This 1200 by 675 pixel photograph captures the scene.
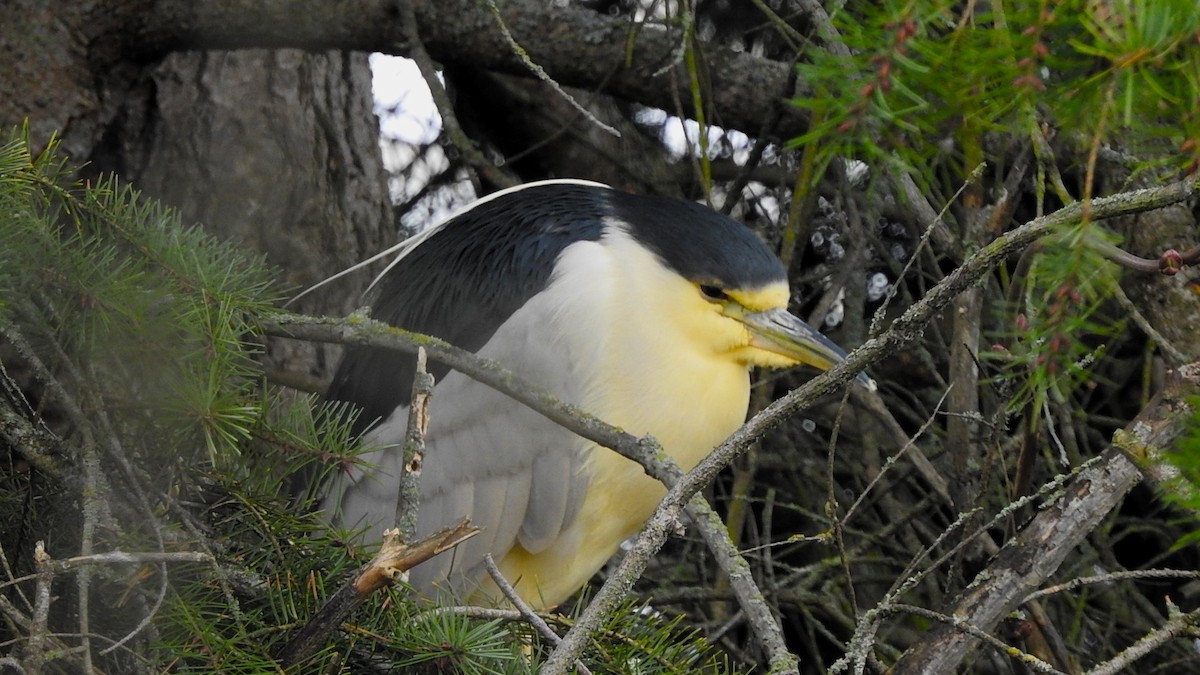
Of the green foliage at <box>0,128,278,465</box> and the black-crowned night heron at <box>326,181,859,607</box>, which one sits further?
the black-crowned night heron at <box>326,181,859,607</box>

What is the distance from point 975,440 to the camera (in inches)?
83.7

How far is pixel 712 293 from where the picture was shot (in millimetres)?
2016

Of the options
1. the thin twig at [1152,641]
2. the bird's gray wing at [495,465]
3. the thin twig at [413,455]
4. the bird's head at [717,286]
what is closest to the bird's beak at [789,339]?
the bird's head at [717,286]

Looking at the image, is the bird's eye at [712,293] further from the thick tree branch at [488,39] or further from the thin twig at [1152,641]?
the thin twig at [1152,641]

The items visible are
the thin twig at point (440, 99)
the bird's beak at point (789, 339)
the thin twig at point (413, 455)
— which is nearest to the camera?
the thin twig at point (413, 455)

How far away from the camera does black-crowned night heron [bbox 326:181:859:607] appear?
2.00m

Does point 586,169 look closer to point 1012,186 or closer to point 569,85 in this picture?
point 569,85

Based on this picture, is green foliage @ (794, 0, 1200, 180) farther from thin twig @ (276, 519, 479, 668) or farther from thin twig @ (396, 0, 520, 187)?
thin twig @ (396, 0, 520, 187)

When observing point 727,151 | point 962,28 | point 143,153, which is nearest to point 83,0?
point 143,153

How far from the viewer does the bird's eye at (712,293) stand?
2.00 metres

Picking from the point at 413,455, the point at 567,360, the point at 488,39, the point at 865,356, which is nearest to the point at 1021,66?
the point at 865,356

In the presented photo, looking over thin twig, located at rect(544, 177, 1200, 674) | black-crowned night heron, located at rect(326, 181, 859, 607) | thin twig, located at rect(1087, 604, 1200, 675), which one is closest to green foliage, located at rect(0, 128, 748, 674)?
thin twig, located at rect(544, 177, 1200, 674)

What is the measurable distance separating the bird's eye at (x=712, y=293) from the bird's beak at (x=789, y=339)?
36 mm

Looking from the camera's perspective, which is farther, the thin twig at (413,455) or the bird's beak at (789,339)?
the bird's beak at (789,339)
